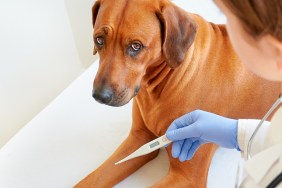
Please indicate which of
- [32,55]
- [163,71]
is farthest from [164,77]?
[32,55]

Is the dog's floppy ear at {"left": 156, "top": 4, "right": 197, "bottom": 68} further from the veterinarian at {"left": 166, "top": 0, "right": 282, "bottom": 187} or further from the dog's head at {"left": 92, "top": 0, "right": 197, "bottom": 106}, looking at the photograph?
the veterinarian at {"left": 166, "top": 0, "right": 282, "bottom": 187}

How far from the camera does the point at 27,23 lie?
1858 mm

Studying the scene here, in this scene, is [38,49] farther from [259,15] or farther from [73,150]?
[259,15]

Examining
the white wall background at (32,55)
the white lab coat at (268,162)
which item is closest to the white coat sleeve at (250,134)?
the white lab coat at (268,162)

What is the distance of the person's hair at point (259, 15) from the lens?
54 centimetres

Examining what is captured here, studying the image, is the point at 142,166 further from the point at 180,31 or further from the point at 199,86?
the point at 180,31

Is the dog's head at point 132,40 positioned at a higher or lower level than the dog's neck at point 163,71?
higher

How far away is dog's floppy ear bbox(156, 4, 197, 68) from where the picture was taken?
40.1 inches

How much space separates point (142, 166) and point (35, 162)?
340mm

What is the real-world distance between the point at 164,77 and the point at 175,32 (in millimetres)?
156

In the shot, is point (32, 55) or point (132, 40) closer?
point (132, 40)

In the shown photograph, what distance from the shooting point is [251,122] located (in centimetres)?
97

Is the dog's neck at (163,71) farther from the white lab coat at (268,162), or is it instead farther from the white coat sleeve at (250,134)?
the white lab coat at (268,162)

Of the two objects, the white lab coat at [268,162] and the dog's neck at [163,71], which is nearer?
the white lab coat at [268,162]
